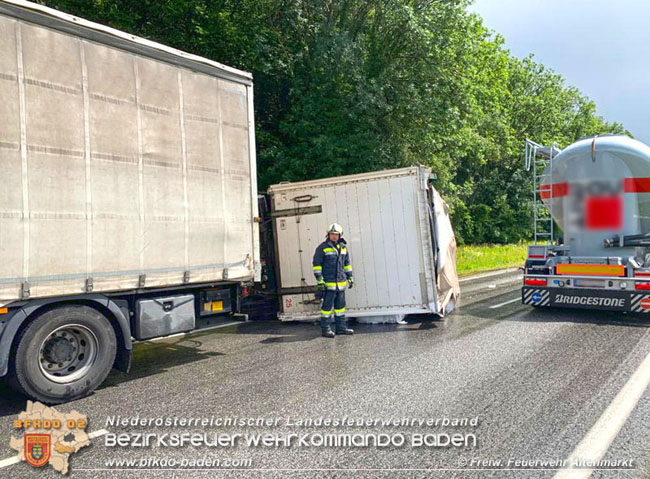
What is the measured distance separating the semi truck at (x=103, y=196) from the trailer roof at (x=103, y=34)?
15 mm

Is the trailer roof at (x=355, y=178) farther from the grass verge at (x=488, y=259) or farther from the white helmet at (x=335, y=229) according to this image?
the grass verge at (x=488, y=259)

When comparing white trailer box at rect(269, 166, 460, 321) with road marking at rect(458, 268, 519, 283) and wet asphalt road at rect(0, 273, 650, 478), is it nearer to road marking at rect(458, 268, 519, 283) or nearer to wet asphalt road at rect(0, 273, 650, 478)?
wet asphalt road at rect(0, 273, 650, 478)

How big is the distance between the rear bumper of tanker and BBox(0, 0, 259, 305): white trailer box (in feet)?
17.6

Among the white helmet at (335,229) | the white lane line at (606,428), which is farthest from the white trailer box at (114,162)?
the white lane line at (606,428)

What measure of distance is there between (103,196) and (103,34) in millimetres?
1701

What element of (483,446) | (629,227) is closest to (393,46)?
(629,227)

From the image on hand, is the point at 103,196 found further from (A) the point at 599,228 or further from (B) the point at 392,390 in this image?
(A) the point at 599,228

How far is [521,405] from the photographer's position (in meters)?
4.55

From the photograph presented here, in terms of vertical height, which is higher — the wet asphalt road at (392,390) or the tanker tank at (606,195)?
the tanker tank at (606,195)

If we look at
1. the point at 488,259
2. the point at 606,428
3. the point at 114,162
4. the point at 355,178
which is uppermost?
the point at 355,178

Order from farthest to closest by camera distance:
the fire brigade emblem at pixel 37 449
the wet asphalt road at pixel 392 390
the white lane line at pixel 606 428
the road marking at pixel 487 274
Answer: the road marking at pixel 487 274 < the fire brigade emblem at pixel 37 449 < the wet asphalt road at pixel 392 390 < the white lane line at pixel 606 428

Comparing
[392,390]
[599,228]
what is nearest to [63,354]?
[392,390]

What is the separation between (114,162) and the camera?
17.8ft

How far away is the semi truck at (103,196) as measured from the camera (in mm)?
4723
